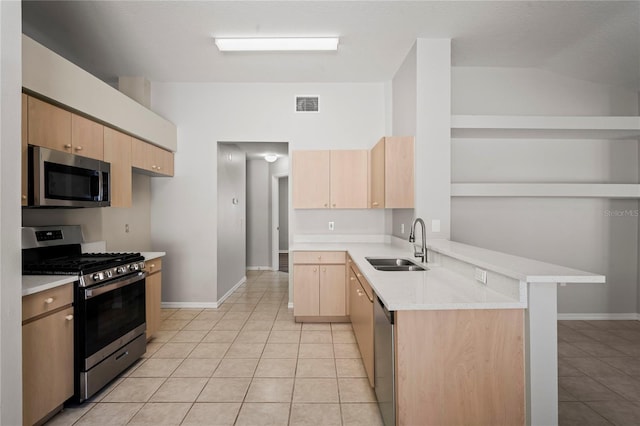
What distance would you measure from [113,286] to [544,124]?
169 inches

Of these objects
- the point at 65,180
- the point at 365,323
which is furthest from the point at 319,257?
the point at 65,180

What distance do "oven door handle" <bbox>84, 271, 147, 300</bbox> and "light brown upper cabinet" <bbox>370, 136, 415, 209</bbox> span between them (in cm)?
243

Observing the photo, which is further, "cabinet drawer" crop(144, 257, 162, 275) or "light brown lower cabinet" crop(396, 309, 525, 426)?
"cabinet drawer" crop(144, 257, 162, 275)

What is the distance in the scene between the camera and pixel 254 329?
370cm

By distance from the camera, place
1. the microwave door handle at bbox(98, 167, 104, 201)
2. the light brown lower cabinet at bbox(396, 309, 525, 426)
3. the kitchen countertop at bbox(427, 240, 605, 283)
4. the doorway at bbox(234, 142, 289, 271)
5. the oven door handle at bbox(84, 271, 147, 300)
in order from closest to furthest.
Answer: the kitchen countertop at bbox(427, 240, 605, 283) → the light brown lower cabinet at bbox(396, 309, 525, 426) → the oven door handle at bbox(84, 271, 147, 300) → the microwave door handle at bbox(98, 167, 104, 201) → the doorway at bbox(234, 142, 289, 271)

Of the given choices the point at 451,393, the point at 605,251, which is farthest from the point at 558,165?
the point at 451,393

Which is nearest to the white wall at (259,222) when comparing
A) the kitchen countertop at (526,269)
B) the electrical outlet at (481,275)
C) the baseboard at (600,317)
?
the baseboard at (600,317)

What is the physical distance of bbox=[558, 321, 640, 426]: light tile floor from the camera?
85.2 inches

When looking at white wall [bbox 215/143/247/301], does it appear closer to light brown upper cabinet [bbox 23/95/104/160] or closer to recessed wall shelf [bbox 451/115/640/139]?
light brown upper cabinet [bbox 23/95/104/160]

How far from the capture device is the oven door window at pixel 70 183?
2.29 metres

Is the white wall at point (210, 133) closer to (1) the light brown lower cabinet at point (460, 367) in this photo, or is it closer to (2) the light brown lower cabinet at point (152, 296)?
(2) the light brown lower cabinet at point (152, 296)

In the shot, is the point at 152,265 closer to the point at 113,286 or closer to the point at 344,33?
the point at 113,286

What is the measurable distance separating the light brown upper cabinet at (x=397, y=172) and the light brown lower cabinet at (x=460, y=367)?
70.6 inches

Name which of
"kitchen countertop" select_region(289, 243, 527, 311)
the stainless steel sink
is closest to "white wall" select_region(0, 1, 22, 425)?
"kitchen countertop" select_region(289, 243, 527, 311)
